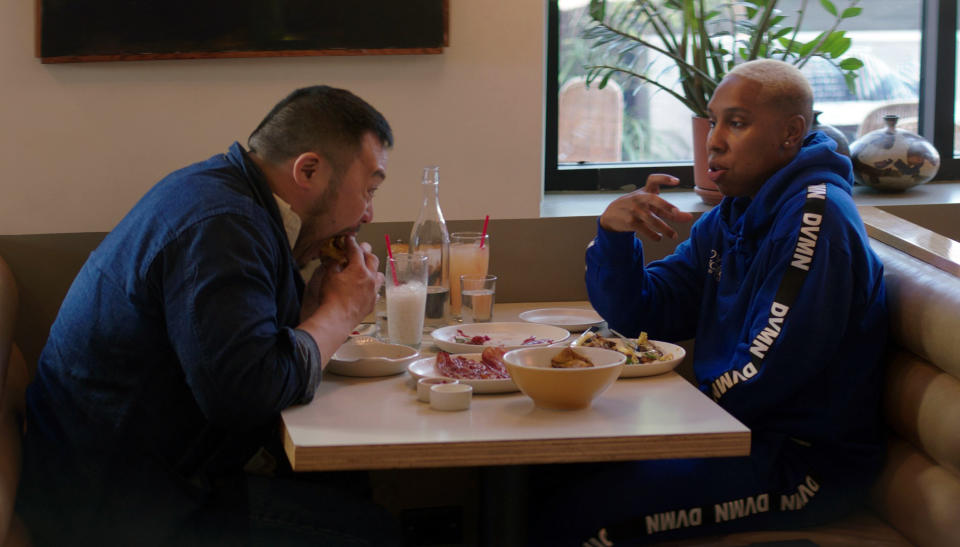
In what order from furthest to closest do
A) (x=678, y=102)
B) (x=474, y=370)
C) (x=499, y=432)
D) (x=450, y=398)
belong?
(x=678, y=102) < (x=474, y=370) < (x=450, y=398) < (x=499, y=432)

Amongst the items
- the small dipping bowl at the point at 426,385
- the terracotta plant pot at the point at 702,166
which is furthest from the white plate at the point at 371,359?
the terracotta plant pot at the point at 702,166

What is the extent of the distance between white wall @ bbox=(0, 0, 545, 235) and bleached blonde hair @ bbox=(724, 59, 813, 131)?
0.67m

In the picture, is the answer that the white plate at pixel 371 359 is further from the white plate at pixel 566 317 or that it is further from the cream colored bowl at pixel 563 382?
the white plate at pixel 566 317

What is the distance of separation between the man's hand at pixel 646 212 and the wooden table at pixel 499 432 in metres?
0.54

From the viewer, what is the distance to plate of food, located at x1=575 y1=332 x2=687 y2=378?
5.31ft

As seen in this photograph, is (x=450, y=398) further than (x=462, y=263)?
No

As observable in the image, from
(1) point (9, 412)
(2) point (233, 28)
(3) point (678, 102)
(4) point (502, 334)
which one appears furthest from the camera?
(3) point (678, 102)

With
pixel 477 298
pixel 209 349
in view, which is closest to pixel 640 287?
pixel 477 298

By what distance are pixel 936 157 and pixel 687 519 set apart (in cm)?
178

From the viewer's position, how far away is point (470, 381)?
1514 millimetres

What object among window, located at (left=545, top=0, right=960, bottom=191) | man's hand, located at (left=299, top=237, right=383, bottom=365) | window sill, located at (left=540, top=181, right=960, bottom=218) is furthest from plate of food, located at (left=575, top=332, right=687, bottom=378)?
window, located at (left=545, top=0, right=960, bottom=191)

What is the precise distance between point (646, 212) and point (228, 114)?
112 centimetres

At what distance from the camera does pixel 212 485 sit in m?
1.56

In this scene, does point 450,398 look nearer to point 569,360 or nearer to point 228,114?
point 569,360
